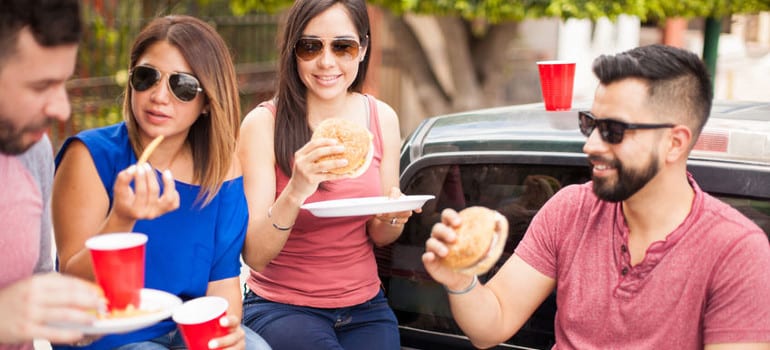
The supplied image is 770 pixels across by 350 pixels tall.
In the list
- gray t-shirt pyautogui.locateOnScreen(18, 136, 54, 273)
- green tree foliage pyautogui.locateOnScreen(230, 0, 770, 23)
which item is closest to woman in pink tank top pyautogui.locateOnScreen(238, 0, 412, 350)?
gray t-shirt pyautogui.locateOnScreen(18, 136, 54, 273)

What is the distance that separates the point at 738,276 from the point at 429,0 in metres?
4.97

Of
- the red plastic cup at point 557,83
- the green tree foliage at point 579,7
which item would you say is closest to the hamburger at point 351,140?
the red plastic cup at point 557,83

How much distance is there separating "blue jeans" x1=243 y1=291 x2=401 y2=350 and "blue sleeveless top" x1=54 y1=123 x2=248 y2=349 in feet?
0.85

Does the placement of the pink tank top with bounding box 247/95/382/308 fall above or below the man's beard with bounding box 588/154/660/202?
below

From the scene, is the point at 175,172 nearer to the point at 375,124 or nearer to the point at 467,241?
the point at 375,124

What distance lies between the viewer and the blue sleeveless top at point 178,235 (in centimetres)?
253

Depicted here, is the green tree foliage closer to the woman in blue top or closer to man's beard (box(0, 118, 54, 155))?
the woman in blue top

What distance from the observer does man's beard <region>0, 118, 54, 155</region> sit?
1940mm

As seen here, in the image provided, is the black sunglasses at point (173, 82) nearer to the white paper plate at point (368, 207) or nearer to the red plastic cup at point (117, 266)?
the white paper plate at point (368, 207)

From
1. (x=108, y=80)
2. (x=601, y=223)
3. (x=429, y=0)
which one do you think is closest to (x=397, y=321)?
(x=601, y=223)

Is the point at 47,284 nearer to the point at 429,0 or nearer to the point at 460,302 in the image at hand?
the point at 460,302

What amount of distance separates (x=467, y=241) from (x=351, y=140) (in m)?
0.71

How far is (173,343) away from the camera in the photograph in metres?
2.64

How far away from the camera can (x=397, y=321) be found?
314 centimetres
